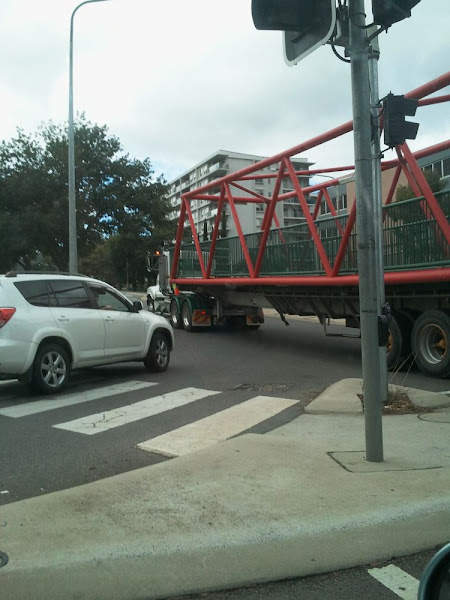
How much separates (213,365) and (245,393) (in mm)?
2857

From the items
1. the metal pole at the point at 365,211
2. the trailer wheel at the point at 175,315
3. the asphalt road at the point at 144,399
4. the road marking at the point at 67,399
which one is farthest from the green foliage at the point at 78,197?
the metal pole at the point at 365,211

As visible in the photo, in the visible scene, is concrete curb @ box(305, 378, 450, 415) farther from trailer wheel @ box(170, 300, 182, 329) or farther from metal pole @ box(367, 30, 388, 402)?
trailer wheel @ box(170, 300, 182, 329)

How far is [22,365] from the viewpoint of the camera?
771 cm

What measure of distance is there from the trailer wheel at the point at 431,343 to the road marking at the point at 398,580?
6411 millimetres

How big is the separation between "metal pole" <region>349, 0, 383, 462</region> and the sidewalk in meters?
0.72

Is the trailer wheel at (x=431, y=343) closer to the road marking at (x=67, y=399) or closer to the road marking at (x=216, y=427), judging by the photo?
the road marking at (x=216, y=427)

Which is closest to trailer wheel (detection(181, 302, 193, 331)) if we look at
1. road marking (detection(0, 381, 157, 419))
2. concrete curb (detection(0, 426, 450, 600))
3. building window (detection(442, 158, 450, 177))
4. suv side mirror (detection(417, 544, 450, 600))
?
road marking (detection(0, 381, 157, 419))

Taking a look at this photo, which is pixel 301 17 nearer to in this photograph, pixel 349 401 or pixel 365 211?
pixel 365 211

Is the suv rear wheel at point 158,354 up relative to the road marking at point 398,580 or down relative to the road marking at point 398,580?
up

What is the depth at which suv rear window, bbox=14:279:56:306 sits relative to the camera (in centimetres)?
810

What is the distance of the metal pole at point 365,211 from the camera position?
4.57 m

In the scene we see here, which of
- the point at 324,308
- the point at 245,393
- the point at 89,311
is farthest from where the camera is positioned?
the point at 324,308

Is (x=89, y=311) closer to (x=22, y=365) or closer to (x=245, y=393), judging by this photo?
(x=22, y=365)

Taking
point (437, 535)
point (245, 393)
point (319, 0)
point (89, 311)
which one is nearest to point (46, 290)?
point (89, 311)
